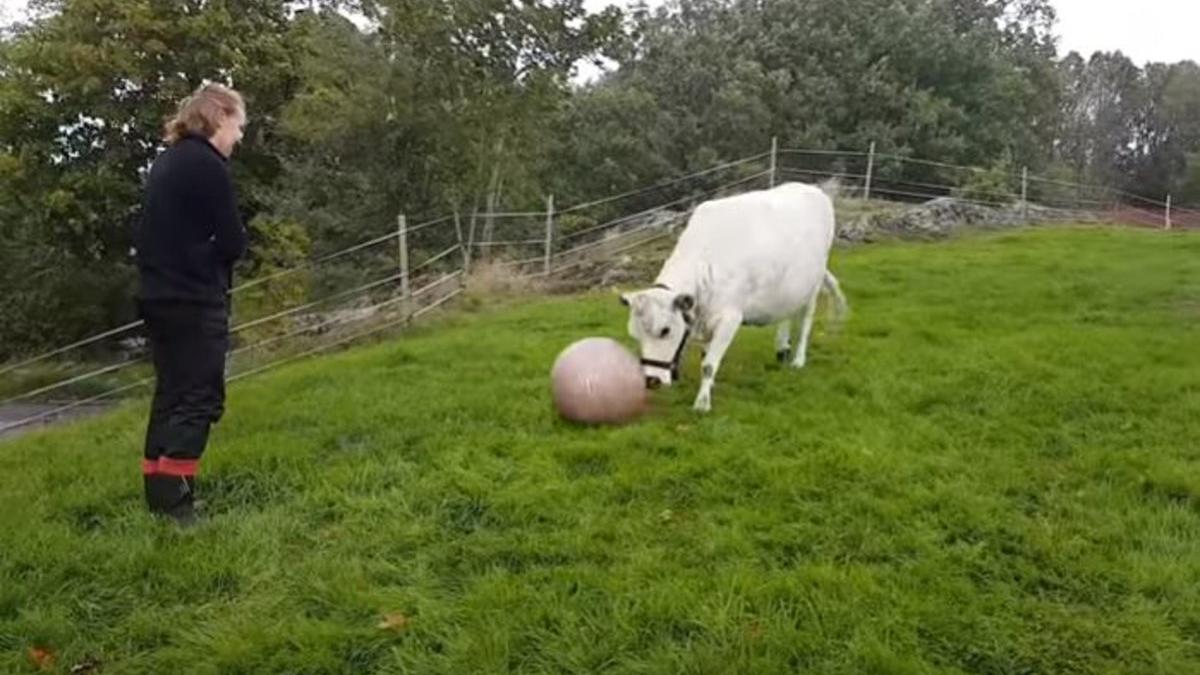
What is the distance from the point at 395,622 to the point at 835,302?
651cm

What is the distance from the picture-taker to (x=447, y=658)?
3.31 metres

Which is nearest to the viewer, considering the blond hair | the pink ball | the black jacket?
the black jacket

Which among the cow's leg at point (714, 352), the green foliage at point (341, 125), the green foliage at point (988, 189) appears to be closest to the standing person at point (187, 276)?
the cow's leg at point (714, 352)

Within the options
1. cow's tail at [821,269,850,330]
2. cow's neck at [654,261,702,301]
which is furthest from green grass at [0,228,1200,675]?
cow's tail at [821,269,850,330]

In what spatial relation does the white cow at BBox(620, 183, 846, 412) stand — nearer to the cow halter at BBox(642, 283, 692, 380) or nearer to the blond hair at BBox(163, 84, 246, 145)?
the cow halter at BBox(642, 283, 692, 380)

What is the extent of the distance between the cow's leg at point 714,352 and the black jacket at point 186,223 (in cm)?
326

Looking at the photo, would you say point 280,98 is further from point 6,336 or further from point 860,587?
point 860,587

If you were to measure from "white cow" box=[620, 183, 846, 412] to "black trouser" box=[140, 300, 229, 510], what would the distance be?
2.69 metres

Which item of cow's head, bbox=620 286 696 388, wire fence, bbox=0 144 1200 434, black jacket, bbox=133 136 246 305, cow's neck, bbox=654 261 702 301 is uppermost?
black jacket, bbox=133 136 246 305

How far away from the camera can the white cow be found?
6.13 meters

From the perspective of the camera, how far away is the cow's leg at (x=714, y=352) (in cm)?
639

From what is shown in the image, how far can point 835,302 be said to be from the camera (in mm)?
9086

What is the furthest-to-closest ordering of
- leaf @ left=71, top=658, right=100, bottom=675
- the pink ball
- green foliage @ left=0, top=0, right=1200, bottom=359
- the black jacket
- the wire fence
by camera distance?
1. green foliage @ left=0, top=0, right=1200, bottom=359
2. the wire fence
3. the pink ball
4. the black jacket
5. leaf @ left=71, top=658, right=100, bottom=675

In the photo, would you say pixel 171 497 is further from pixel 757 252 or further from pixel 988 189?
pixel 988 189
